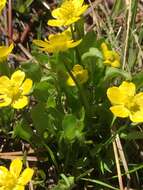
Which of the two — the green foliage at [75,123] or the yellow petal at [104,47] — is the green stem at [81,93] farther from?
the yellow petal at [104,47]

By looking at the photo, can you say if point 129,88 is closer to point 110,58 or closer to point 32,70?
point 110,58

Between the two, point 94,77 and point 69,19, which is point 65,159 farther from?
point 69,19

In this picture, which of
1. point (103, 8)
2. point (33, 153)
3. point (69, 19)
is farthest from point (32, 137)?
point (103, 8)

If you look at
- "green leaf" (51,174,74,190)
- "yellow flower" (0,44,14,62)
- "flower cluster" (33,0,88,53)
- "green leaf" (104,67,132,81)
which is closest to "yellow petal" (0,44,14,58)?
"yellow flower" (0,44,14,62)

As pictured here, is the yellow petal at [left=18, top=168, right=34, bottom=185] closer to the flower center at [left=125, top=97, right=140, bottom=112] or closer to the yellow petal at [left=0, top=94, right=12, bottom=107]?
the yellow petal at [left=0, top=94, right=12, bottom=107]

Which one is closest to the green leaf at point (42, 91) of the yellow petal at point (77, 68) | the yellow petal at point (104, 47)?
the yellow petal at point (77, 68)

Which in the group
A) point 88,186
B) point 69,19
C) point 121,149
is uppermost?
point 69,19
